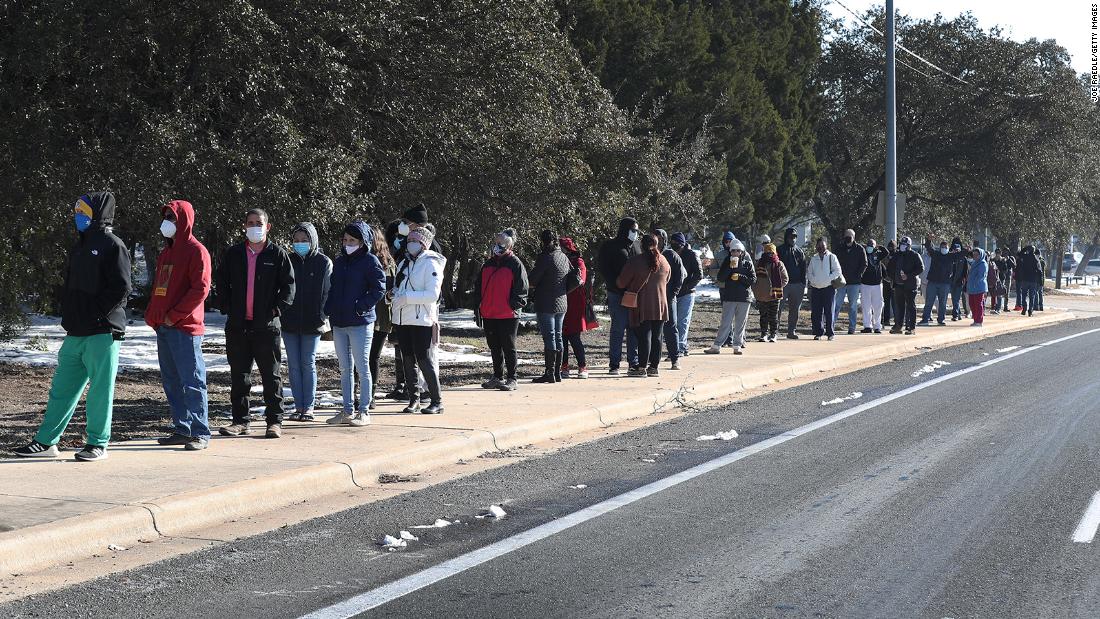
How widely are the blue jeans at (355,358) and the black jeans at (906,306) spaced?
618 inches

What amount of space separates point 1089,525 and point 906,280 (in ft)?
57.9

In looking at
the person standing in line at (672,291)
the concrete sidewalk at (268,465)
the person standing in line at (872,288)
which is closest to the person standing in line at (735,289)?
the person standing in line at (672,291)

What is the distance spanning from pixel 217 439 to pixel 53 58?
5447 millimetres

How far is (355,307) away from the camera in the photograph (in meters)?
11.0

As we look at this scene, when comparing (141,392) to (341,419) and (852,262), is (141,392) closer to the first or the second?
(341,419)

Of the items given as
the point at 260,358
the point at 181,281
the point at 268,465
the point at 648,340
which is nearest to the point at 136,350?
the point at 648,340

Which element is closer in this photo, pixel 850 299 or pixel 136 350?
pixel 136 350

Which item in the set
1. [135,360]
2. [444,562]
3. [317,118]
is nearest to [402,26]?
[317,118]

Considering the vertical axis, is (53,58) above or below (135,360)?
above

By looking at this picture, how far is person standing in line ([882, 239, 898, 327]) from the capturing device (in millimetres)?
25203

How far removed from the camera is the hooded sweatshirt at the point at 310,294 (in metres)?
10.7

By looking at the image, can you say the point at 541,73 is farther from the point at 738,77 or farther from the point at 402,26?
the point at 738,77

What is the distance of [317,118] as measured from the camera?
51.3ft

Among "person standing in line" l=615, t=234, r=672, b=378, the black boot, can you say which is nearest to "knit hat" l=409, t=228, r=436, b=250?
the black boot
